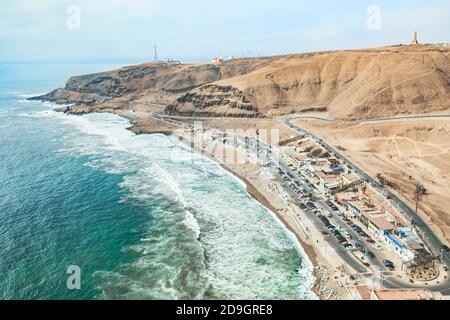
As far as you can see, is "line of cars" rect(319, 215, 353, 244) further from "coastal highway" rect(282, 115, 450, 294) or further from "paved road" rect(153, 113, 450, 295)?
"coastal highway" rect(282, 115, 450, 294)

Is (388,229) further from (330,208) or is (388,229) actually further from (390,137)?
(390,137)

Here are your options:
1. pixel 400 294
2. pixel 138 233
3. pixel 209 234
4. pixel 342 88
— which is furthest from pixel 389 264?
pixel 342 88

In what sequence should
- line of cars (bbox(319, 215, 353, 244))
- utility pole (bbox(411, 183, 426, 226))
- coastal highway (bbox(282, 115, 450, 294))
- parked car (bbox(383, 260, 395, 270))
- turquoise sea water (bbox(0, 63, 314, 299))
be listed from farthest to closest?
utility pole (bbox(411, 183, 426, 226)), line of cars (bbox(319, 215, 353, 244)), parked car (bbox(383, 260, 395, 270)), turquoise sea water (bbox(0, 63, 314, 299)), coastal highway (bbox(282, 115, 450, 294))

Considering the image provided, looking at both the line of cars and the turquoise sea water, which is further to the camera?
the line of cars

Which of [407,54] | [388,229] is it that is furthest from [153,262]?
[407,54]

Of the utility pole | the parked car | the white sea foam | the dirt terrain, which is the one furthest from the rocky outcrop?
the parked car
